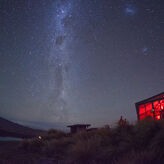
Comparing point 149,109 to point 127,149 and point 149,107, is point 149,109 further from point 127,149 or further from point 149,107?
point 127,149

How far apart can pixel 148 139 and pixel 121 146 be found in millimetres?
1000

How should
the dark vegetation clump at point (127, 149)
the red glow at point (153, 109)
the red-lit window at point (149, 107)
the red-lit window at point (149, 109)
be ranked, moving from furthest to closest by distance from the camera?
the red-lit window at point (149, 107)
the red-lit window at point (149, 109)
the red glow at point (153, 109)
the dark vegetation clump at point (127, 149)

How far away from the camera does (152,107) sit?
54.6 ft

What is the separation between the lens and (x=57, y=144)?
8898mm

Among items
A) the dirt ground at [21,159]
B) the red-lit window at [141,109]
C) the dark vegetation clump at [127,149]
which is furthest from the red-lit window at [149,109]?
the dirt ground at [21,159]

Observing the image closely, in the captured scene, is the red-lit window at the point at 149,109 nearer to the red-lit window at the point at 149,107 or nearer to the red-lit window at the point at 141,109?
the red-lit window at the point at 149,107

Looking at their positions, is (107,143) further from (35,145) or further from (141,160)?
(35,145)

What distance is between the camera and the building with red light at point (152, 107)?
623 inches

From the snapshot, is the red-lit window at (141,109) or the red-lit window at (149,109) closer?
the red-lit window at (149,109)

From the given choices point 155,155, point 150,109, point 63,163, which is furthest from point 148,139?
point 150,109

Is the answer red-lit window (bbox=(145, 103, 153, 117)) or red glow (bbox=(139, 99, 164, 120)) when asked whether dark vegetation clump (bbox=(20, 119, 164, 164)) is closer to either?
red glow (bbox=(139, 99, 164, 120))

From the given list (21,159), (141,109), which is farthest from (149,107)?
(21,159)

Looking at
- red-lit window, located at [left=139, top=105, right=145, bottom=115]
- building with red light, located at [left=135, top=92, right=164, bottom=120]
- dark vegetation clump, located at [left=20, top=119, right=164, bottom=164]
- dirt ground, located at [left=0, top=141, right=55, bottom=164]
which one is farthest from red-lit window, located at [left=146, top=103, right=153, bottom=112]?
dirt ground, located at [left=0, top=141, right=55, bottom=164]

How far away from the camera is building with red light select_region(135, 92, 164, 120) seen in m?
15.8
